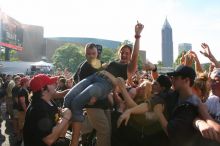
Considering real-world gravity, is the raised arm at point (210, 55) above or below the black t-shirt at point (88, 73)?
above

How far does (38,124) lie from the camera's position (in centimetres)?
421

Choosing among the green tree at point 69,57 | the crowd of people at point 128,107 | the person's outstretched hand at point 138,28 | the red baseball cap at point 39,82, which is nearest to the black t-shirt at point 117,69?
the crowd of people at point 128,107

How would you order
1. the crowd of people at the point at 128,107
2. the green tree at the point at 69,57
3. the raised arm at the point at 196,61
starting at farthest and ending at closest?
the green tree at the point at 69,57, the raised arm at the point at 196,61, the crowd of people at the point at 128,107

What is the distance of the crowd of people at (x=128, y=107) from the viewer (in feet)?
10.8

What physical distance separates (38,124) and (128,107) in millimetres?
1185

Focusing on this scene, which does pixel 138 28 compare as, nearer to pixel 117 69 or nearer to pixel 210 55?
pixel 117 69

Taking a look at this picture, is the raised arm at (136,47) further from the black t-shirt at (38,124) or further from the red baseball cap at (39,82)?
the black t-shirt at (38,124)

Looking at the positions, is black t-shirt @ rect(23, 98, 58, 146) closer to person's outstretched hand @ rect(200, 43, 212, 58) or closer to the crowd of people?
the crowd of people

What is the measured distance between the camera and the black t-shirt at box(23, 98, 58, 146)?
13.8 feet

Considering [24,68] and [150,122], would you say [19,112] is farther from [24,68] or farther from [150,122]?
[24,68]

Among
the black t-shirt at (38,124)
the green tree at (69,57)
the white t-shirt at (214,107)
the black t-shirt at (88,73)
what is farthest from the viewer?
the green tree at (69,57)

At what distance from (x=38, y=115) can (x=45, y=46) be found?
111 metres

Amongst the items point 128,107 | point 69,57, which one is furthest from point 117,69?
point 69,57

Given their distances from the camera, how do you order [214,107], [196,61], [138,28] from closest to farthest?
[214,107] → [138,28] → [196,61]
